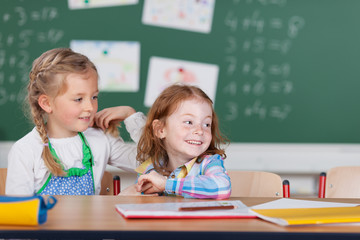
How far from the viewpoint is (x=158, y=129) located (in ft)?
6.31

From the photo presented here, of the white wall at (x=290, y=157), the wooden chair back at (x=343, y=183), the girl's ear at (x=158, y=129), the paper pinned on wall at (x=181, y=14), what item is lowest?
the white wall at (x=290, y=157)

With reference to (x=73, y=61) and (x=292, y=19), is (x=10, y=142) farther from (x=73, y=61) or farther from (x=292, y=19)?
(x=292, y=19)

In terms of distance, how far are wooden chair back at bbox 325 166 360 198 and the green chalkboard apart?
1.09 metres

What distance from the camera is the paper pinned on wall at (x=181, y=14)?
→ 3.41 metres

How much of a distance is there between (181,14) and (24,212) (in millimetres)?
2572

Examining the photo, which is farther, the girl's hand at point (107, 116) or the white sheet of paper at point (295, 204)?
the girl's hand at point (107, 116)

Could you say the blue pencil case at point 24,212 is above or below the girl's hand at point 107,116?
below

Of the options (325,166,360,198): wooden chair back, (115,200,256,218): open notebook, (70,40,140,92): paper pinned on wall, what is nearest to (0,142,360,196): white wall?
(70,40,140,92): paper pinned on wall

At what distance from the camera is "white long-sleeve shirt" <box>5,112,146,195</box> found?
179 cm

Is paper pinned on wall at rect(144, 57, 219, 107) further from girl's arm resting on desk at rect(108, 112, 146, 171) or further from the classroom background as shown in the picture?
girl's arm resting on desk at rect(108, 112, 146, 171)

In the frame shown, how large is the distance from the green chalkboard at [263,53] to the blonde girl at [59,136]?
1.46 metres

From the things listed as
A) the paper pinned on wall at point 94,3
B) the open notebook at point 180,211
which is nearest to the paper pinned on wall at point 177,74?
the paper pinned on wall at point 94,3

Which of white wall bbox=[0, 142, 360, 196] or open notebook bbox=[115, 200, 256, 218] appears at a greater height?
open notebook bbox=[115, 200, 256, 218]

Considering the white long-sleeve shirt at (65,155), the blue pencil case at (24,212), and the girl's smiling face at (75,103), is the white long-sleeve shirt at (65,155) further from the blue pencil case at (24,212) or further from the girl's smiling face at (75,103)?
the blue pencil case at (24,212)
